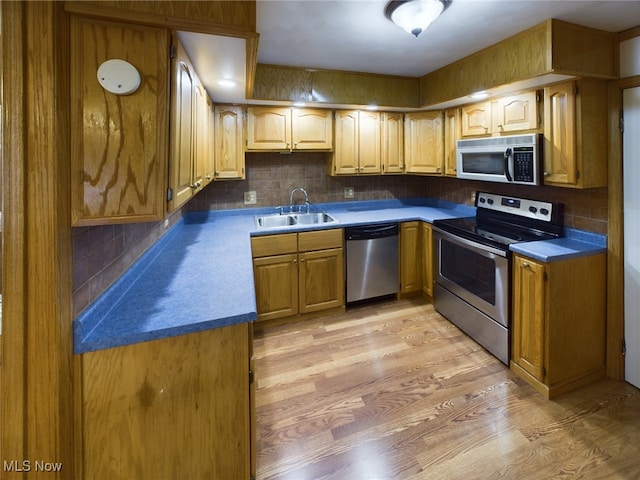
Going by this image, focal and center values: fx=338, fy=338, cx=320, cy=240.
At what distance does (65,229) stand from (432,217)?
9.74 ft

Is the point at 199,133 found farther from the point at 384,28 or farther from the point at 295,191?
the point at 295,191

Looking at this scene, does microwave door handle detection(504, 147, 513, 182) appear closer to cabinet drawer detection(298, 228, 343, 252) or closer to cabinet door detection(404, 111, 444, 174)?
cabinet door detection(404, 111, 444, 174)

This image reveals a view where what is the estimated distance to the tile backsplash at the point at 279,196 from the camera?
1265 mm

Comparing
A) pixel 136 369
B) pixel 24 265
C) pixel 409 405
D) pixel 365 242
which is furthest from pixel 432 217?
pixel 24 265

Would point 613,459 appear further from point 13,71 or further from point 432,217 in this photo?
point 13,71

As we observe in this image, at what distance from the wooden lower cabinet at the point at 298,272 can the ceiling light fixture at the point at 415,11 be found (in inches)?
66.5

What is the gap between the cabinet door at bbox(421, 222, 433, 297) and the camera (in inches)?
131

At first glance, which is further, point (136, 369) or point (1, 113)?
point (136, 369)

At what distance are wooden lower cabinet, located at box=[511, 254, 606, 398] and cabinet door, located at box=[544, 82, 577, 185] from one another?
572 mm

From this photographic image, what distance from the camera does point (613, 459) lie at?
1.62 metres

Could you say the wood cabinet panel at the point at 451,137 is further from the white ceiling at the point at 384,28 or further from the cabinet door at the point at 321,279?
the cabinet door at the point at 321,279

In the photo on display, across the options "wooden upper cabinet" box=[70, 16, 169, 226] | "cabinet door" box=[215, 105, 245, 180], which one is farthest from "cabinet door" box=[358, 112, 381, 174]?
"wooden upper cabinet" box=[70, 16, 169, 226]

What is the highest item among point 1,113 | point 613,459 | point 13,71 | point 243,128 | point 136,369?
point 243,128
